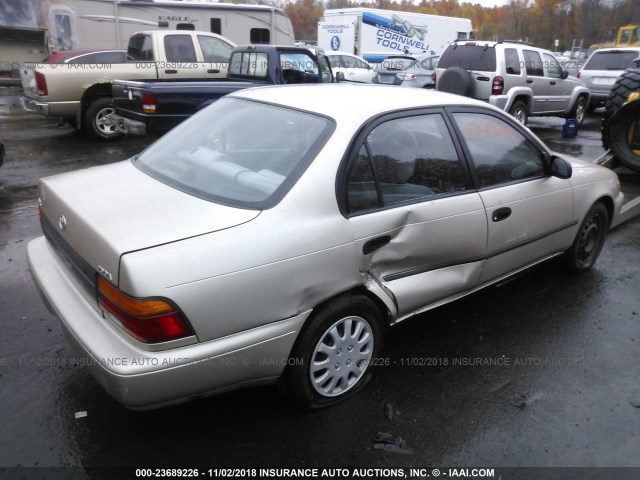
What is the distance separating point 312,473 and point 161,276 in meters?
1.16

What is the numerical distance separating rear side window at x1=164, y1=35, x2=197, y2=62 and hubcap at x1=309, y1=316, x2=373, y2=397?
904 cm

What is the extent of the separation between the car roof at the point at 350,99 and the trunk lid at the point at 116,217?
0.84 metres

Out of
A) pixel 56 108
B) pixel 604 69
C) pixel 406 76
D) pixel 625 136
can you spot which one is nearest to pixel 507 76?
pixel 406 76

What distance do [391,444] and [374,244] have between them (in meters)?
1.00

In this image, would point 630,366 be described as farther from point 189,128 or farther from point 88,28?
point 88,28

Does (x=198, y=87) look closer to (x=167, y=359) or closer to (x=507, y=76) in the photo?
(x=507, y=76)

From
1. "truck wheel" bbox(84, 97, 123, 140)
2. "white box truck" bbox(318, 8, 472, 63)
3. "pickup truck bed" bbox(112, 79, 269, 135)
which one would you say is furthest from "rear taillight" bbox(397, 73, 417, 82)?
"white box truck" bbox(318, 8, 472, 63)

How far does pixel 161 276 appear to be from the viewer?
6.91ft

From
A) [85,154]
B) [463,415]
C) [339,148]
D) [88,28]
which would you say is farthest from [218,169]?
[88,28]

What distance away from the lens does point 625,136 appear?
281 inches

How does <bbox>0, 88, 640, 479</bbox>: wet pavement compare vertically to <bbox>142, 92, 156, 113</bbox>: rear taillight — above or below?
below

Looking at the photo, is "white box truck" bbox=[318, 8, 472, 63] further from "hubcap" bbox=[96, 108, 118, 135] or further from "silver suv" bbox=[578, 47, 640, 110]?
"hubcap" bbox=[96, 108, 118, 135]

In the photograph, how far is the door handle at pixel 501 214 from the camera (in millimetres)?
3336

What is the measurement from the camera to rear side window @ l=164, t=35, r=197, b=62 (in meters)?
10.3
